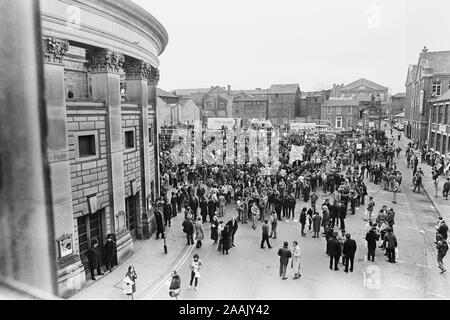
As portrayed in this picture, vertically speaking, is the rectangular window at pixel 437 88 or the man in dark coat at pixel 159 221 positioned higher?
the rectangular window at pixel 437 88

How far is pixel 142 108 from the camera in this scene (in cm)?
1630

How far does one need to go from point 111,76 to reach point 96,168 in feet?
11.6

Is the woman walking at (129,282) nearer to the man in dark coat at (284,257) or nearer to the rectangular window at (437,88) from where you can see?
the man in dark coat at (284,257)

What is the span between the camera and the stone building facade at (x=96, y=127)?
9766 mm

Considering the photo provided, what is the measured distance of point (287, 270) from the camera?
41.8ft

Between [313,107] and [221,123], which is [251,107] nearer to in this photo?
[313,107]

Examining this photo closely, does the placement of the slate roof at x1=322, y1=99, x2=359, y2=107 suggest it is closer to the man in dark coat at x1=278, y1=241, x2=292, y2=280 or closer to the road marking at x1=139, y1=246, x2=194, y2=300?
the road marking at x1=139, y1=246, x2=194, y2=300

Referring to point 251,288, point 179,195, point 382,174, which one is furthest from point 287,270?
point 382,174

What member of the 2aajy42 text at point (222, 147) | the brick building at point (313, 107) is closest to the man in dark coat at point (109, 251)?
the 2aajy42 text at point (222, 147)

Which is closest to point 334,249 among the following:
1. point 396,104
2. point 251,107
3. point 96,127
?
point 96,127

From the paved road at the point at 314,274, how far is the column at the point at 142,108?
3.35 metres

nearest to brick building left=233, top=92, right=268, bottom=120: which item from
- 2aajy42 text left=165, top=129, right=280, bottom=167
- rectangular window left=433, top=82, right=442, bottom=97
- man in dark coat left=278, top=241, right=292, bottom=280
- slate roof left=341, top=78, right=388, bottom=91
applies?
slate roof left=341, top=78, right=388, bottom=91
